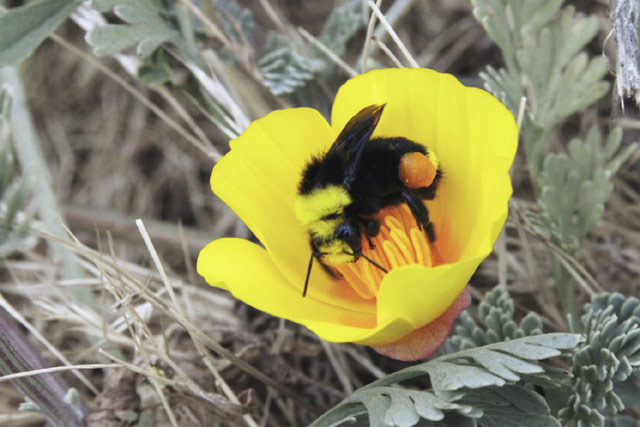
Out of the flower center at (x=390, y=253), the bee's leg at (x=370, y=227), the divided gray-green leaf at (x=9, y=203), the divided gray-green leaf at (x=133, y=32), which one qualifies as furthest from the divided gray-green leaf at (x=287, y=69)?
the divided gray-green leaf at (x=9, y=203)

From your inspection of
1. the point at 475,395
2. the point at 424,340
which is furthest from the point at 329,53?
the point at 475,395

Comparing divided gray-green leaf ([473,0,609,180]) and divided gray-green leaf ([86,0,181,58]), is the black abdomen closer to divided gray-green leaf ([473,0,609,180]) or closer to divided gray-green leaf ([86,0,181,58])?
divided gray-green leaf ([473,0,609,180])

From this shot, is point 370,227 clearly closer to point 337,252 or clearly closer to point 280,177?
point 337,252

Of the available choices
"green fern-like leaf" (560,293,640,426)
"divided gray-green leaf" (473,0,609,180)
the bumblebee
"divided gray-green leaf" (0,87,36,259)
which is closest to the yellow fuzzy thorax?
the bumblebee

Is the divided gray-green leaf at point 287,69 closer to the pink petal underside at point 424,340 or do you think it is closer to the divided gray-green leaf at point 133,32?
the divided gray-green leaf at point 133,32

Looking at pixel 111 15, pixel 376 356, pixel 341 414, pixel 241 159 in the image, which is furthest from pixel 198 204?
pixel 341 414
